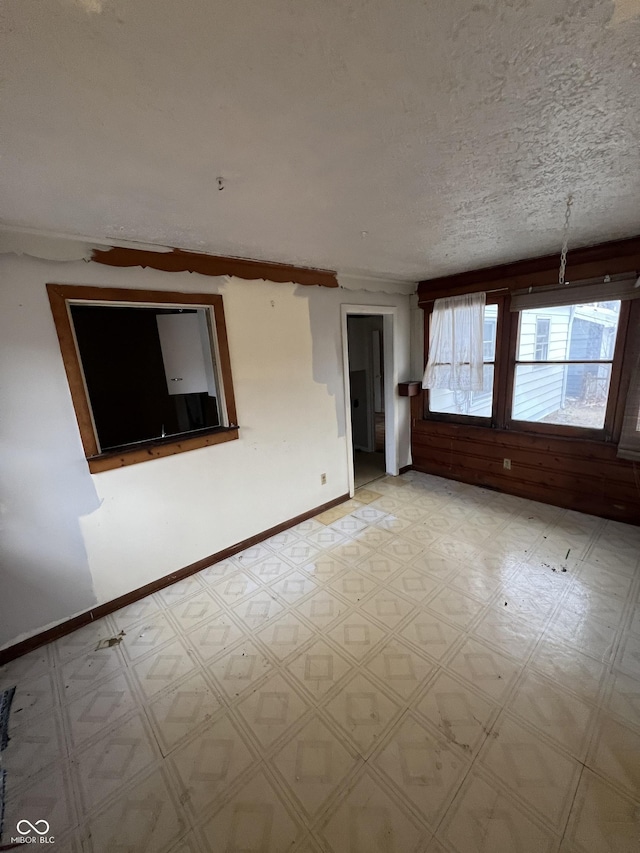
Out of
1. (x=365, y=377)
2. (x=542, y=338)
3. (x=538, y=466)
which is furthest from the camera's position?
(x=365, y=377)

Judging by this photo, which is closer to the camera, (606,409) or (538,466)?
(606,409)

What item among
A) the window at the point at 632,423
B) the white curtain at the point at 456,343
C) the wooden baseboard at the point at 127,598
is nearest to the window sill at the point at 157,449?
the wooden baseboard at the point at 127,598

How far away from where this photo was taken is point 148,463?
215cm

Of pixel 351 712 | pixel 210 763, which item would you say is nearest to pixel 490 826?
pixel 351 712

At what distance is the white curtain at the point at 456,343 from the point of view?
10.6 feet

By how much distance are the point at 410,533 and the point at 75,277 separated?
285 centimetres

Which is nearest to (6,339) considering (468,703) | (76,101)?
(76,101)

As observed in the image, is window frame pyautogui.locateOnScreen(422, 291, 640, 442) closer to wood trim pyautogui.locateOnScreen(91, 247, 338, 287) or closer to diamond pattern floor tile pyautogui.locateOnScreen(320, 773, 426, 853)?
wood trim pyautogui.locateOnScreen(91, 247, 338, 287)

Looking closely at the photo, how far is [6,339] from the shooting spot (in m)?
A: 1.66

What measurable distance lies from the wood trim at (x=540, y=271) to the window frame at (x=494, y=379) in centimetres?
11

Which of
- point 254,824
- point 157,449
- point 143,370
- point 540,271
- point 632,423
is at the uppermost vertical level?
point 540,271

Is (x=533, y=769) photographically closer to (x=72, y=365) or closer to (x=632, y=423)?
(x=632, y=423)

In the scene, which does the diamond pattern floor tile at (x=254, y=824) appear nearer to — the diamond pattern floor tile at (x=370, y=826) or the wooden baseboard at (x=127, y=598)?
the diamond pattern floor tile at (x=370, y=826)

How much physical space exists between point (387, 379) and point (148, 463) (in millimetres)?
2656
